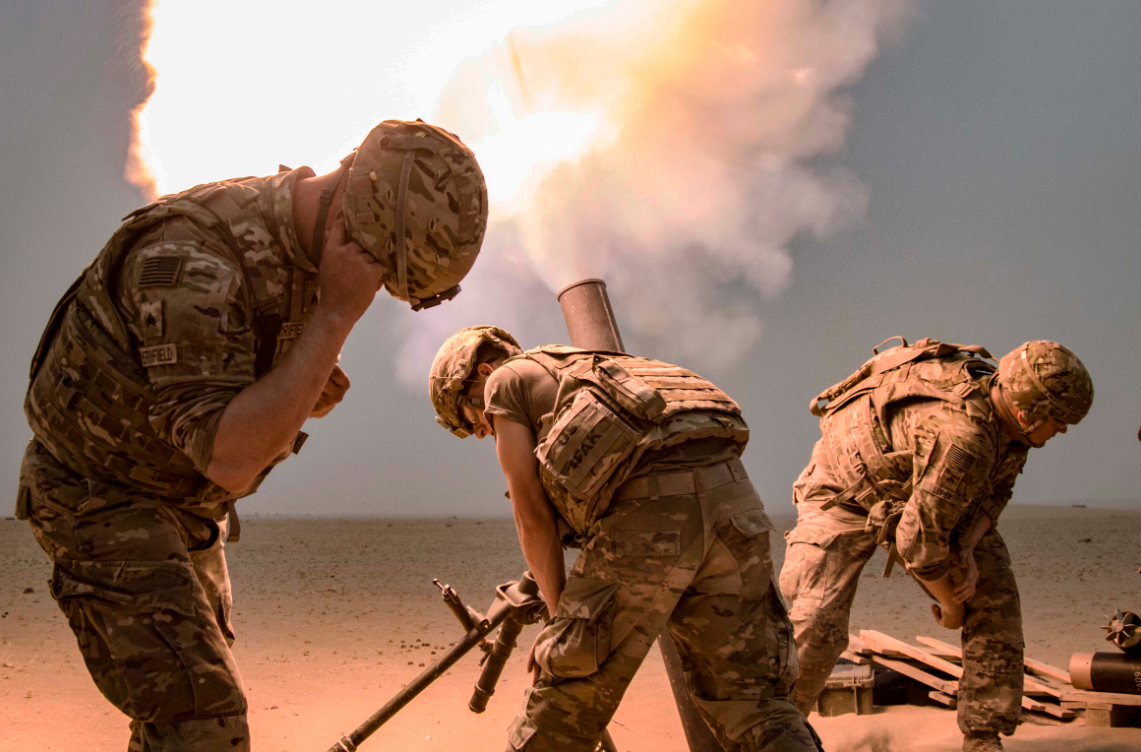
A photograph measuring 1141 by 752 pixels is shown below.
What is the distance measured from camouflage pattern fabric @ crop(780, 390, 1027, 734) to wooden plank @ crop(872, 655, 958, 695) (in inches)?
31.7

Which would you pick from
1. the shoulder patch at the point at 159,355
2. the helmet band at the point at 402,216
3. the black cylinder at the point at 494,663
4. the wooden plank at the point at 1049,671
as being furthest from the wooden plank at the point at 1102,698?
the shoulder patch at the point at 159,355

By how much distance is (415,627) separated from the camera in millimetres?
8773

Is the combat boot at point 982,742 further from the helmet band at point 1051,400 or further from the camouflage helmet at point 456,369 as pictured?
the camouflage helmet at point 456,369

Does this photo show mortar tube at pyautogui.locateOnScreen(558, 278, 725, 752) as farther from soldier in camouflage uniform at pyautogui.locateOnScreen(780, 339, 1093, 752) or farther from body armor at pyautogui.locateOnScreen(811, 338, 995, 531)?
body armor at pyautogui.locateOnScreen(811, 338, 995, 531)

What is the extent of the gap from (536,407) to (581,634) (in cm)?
72

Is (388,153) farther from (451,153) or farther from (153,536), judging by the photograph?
(153,536)

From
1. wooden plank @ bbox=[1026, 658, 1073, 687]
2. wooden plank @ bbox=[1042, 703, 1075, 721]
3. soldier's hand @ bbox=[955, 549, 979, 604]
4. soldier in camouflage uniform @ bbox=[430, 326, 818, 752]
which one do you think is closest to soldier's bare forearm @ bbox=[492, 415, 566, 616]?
soldier in camouflage uniform @ bbox=[430, 326, 818, 752]

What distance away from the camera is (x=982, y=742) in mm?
4289

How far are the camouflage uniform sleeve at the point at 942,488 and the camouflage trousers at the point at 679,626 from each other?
1.74 m

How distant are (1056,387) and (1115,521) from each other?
3358 cm

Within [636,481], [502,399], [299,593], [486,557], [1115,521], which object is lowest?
[1115,521]

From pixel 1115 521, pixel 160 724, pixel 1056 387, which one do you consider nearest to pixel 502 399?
pixel 160 724

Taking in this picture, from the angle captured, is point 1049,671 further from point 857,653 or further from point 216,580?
point 216,580

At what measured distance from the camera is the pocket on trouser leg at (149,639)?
1.75 m
